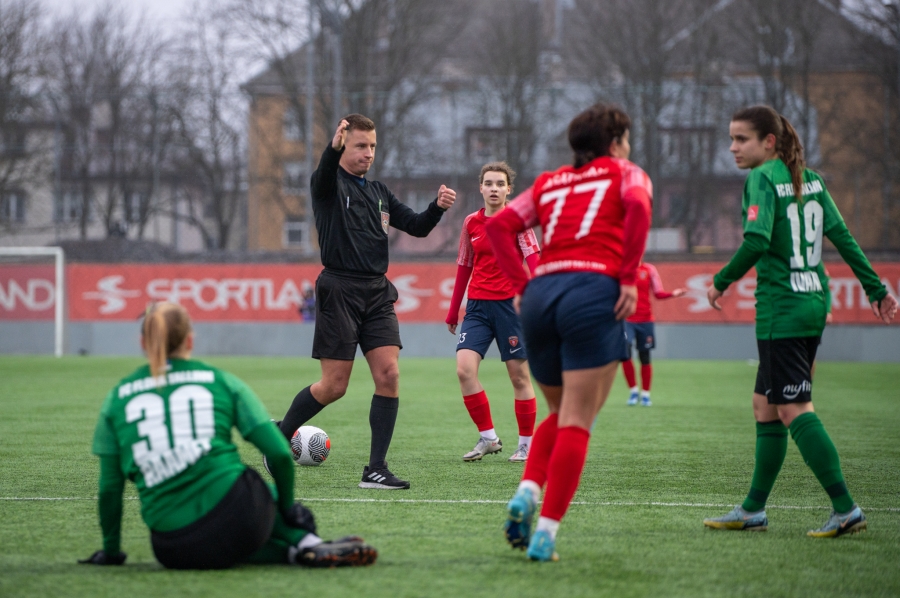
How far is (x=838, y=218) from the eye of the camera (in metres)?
4.74

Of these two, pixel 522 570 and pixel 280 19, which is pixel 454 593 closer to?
pixel 522 570

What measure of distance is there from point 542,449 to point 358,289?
2.12 m

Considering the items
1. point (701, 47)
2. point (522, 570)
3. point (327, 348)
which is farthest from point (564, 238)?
point (701, 47)

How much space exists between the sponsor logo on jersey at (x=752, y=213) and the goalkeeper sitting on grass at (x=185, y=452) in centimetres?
226

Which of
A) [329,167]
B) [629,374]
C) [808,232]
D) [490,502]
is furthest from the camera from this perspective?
[629,374]

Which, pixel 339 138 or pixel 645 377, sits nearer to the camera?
pixel 339 138

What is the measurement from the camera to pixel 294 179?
27.6 meters

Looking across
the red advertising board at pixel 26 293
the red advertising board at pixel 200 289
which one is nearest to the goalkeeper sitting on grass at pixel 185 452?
the red advertising board at pixel 200 289

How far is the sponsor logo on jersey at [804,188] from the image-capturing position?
4.50 meters

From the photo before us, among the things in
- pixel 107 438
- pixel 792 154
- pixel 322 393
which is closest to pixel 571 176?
pixel 792 154

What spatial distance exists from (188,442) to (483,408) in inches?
158

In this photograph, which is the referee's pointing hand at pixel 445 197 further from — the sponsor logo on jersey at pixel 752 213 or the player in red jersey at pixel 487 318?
the sponsor logo on jersey at pixel 752 213

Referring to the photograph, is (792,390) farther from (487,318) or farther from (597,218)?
(487,318)

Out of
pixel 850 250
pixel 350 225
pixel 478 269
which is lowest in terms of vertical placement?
pixel 478 269
